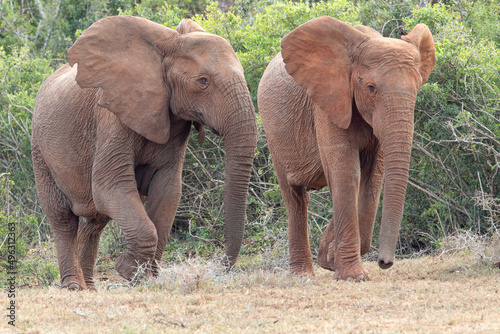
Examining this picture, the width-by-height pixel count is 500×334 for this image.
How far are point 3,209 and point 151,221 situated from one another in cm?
406

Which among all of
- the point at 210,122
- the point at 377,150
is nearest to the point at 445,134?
the point at 377,150

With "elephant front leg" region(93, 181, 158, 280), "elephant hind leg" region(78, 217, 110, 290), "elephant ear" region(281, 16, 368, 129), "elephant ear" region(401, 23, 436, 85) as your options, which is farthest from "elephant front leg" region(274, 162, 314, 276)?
"elephant hind leg" region(78, 217, 110, 290)

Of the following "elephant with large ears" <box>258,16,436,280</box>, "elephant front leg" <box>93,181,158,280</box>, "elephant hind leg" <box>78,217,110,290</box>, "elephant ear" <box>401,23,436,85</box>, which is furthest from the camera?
"elephant hind leg" <box>78,217,110,290</box>

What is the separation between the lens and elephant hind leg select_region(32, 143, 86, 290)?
337 inches

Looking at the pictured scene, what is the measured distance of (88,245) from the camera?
29.7 feet

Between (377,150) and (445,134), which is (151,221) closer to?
(377,150)

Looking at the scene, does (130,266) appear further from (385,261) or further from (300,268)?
(385,261)

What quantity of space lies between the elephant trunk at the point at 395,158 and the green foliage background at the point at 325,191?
199 centimetres

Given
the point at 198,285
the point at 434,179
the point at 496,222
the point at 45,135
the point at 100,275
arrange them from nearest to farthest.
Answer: the point at 198,285, the point at 45,135, the point at 496,222, the point at 434,179, the point at 100,275

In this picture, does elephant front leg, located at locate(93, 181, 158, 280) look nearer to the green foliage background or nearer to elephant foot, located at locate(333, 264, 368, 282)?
elephant foot, located at locate(333, 264, 368, 282)

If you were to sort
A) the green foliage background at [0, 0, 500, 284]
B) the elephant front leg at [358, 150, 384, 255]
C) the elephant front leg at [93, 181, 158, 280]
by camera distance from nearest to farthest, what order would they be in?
the elephant front leg at [93, 181, 158, 280], the elephant front leg at [358, 150, 384, 255], the green foliage background at [0, 0, 500, 284]

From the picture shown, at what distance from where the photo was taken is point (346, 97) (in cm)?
733

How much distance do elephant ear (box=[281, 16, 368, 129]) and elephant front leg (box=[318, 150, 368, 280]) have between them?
35 cm

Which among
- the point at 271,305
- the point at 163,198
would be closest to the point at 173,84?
the point at 163,198
